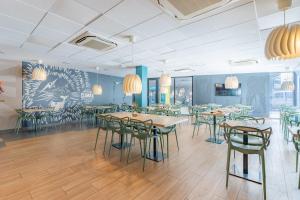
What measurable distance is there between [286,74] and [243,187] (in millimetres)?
8425

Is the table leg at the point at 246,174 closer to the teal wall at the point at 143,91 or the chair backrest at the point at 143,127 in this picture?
the chair backrest at the point at 143,127

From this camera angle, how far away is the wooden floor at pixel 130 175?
82.0 inches

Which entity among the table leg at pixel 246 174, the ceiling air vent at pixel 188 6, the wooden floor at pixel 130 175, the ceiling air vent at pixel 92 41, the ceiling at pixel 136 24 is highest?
the ceiling at pixel 136 24

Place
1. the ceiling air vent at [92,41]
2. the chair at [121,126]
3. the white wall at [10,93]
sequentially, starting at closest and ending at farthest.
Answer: the ceiling air vent at [92,41]
the chair at [121,126]
the white wall at [10,93]

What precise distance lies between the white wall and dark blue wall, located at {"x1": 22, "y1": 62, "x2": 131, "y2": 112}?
18cm

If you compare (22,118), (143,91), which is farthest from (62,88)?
(143,91)

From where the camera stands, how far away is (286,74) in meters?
8.05

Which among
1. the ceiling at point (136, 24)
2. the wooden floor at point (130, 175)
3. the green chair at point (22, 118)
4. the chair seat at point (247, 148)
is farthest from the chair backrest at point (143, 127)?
the green chair at point (22, 118)

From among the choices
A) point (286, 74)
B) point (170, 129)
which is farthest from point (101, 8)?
point (286, 74)

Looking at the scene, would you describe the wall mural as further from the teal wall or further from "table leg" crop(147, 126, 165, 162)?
"table leg" crop(147, 126, 165, 162)

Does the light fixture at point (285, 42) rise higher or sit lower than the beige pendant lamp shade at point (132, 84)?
higher

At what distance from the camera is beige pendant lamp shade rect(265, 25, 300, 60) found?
1616 millimetres

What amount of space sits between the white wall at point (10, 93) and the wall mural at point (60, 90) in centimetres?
18

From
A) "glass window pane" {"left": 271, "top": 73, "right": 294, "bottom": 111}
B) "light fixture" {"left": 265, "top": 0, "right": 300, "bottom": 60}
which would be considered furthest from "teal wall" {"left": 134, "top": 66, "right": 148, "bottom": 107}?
"glass window pane" {"left": 271, "top": 73, "right": 294, "bottom": 111}
